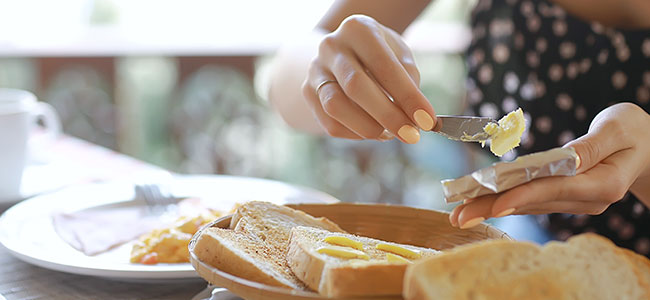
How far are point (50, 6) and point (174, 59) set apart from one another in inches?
28.4

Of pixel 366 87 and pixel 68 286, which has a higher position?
pixel 366 87

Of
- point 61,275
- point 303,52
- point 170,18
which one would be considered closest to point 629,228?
point 303,52

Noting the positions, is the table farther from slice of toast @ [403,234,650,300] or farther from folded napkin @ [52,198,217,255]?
slice of toast @ [403,234,650,300]

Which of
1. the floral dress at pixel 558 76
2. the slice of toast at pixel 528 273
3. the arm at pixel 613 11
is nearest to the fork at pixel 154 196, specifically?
the slice of toast at pixel 528 273

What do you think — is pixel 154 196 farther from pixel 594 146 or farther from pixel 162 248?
pixel 594 146

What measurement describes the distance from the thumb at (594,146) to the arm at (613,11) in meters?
0.91

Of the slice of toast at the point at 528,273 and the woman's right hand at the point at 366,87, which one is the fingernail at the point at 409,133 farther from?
the slice of toast at the point at 528,273

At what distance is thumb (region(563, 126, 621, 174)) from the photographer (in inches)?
29.7

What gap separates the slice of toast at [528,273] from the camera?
2.00 feet

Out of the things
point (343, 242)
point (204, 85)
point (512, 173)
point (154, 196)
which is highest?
point (512, 173)

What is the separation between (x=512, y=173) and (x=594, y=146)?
0.14 metres

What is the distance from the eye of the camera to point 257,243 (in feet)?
2.87

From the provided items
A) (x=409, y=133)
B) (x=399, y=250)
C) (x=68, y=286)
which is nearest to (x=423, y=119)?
(x=409, y=133)

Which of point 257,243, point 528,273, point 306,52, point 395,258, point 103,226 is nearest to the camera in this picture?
point 528,273
